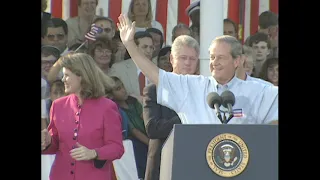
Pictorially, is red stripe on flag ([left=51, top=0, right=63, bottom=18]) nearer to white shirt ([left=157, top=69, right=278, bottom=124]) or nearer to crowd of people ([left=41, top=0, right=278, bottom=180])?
crowd of people ([left=41, top=0, right=278, bottom=180])

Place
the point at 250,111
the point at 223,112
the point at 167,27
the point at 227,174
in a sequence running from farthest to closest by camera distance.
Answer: the point at 167,27
the point at 250,111
the point at 223,112
the point at 227,174

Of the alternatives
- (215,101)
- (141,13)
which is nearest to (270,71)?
(141,13)

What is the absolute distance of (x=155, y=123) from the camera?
5.54m

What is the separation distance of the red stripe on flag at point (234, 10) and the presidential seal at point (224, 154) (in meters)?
4.17

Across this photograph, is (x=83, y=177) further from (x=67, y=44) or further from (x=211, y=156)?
(x=67, y=44)

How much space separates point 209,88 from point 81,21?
2692 mm

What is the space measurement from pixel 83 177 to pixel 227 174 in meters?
1.33

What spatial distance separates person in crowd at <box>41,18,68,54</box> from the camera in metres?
7.26

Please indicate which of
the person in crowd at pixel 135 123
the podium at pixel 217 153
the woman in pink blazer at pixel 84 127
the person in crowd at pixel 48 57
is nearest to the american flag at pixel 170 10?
the person in crowd at pixel 48 57

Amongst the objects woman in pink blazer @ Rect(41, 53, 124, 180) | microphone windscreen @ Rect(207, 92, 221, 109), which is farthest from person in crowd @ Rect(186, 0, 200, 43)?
microphone windscreen @ Rect(207, 92, 221, 109)

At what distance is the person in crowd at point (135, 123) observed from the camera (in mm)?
6656

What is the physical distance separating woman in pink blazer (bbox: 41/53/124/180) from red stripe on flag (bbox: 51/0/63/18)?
2388mm
